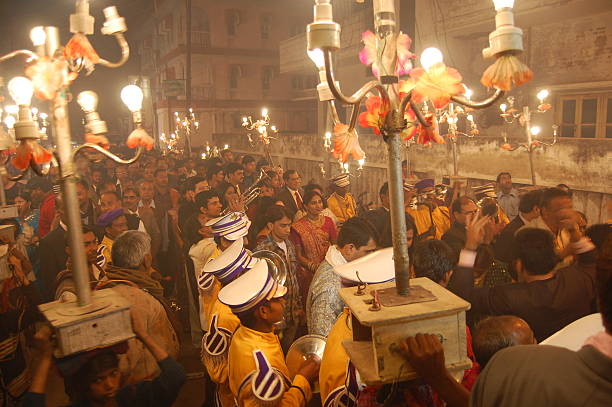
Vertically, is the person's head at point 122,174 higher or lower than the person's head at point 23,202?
higher

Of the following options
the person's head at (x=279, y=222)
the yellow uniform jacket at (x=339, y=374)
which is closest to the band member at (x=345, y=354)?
the yellow uniform jacket at (x=339, y=374)

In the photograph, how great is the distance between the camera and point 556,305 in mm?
3525

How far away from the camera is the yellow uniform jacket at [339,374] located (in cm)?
271

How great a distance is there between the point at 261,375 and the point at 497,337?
143cm

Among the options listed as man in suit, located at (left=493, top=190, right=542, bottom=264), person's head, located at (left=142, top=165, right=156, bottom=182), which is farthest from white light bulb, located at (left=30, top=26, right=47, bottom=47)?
person's head, located at (left=142, top=165, right=156, bottom=182)

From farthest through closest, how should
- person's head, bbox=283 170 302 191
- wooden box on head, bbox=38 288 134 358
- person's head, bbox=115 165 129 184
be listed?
1. person's head, bbox=115 165 129 184
2. person's head, bbox=283 170 302 191
3. wooden box on head, bbox=38 288 134 358

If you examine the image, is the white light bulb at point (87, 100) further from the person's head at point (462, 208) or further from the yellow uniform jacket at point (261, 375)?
the person's head at point (462, 208)

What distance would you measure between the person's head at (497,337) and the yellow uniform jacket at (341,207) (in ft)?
17.5

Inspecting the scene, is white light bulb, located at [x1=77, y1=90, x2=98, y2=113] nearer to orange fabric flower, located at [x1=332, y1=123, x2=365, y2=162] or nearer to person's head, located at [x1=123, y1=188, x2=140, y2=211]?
orange fabric flower, located at [x1=332, y1=123, x2=365, y2=162]

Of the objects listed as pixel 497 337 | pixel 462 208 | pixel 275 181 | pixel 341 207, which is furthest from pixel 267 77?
pixel 497 337

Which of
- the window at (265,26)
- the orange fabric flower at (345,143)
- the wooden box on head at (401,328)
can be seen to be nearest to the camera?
the wooden box on head at (401,328)

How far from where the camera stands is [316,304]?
3.93 m

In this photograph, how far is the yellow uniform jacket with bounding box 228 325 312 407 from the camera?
2.83 metres

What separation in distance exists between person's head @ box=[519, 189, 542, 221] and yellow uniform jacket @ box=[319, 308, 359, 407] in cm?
380
